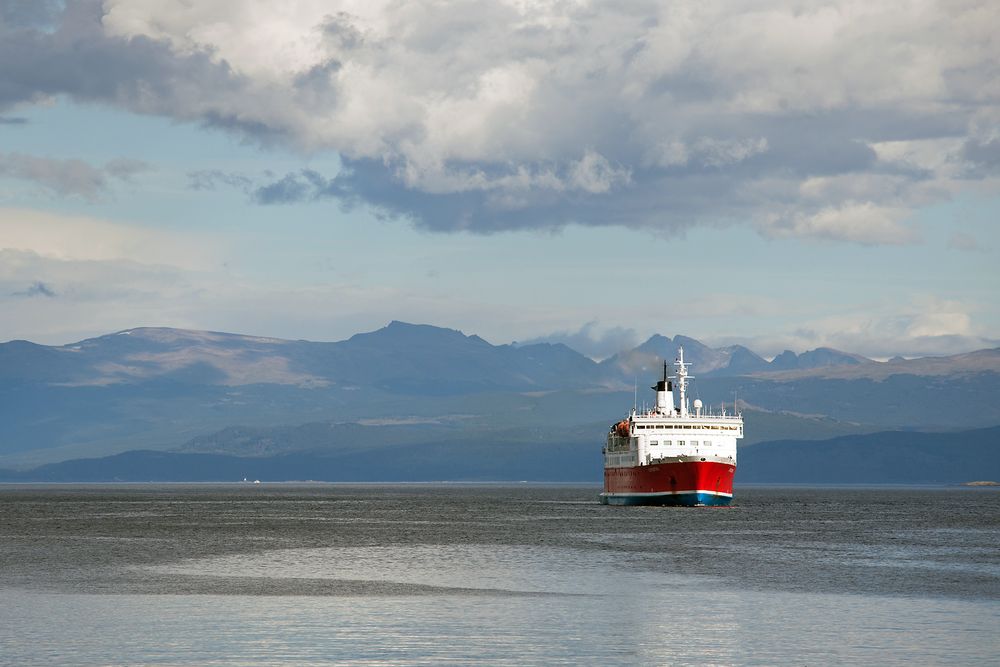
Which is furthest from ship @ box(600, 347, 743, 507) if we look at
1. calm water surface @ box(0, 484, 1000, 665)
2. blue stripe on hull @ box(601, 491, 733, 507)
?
calm water surface @ box(0, 484, 1000, 665)

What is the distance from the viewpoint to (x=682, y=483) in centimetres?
16638

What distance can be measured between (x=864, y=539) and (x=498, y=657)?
252ft

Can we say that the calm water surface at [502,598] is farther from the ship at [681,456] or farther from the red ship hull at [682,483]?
the ship at [681,456]

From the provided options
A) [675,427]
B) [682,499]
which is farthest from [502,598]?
[675,427]

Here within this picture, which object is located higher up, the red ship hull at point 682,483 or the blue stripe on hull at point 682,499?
the red ship hull at point 682,483

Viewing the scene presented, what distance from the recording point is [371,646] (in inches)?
1991

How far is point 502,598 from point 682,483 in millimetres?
101447

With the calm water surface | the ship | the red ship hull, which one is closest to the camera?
the calm water surface

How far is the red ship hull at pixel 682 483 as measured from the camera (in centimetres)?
16588

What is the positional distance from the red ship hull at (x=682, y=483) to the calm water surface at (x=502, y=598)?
123ft

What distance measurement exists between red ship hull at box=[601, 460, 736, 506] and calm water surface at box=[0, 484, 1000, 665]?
3764cm

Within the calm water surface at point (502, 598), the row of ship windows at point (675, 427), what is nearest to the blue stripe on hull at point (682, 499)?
the row of ship windows at point (675, 427)

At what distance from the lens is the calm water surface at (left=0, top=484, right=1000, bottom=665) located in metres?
49.6

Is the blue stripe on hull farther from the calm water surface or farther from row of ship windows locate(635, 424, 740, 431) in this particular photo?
the calm water surface
